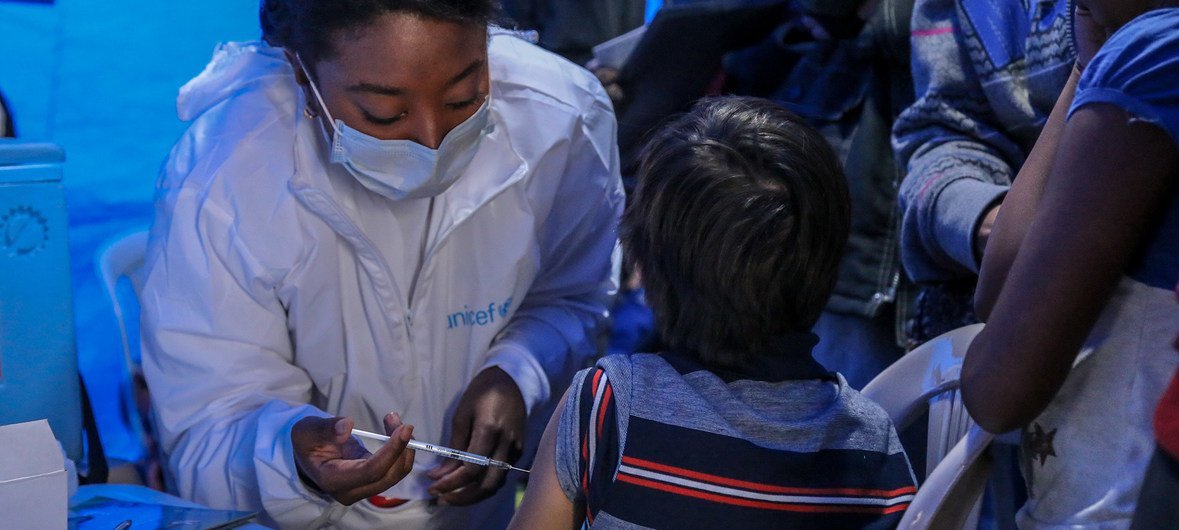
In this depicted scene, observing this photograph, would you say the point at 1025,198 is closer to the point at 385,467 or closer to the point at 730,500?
the point at 730,500

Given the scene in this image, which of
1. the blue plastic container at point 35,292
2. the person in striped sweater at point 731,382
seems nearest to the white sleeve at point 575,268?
the person in striped sweater at point 731,382

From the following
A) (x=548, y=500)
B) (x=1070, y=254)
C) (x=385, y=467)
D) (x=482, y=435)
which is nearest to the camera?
(x=1070, y=254)

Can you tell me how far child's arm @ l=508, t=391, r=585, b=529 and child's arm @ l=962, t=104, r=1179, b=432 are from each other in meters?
0.43

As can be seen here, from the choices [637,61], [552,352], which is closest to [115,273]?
[552,352]

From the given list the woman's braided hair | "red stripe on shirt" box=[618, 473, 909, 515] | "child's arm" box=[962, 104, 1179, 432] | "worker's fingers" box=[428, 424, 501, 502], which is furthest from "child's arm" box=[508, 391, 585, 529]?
the woman's braided hair

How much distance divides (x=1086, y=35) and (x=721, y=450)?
1.88 feet

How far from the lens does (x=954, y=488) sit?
1005 mm

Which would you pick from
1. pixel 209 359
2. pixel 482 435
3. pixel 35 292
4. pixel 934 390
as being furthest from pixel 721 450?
pixel 35 292

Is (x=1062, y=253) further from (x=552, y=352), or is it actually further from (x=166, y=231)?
(x=166, y=231)

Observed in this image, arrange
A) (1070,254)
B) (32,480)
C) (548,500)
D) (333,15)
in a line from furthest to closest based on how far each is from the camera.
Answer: (333,15) → (548,500) → (32,480) → (1070,254)

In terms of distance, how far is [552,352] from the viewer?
156 cm

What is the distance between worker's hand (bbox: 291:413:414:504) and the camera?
3.96 ft

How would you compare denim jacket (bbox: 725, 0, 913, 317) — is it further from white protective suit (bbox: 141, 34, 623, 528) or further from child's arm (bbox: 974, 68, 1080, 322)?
child's arm (bbox: 974, 68, 1080, 322)

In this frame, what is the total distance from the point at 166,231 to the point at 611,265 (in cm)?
69
